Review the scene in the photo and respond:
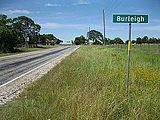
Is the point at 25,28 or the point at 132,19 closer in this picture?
the point at 132,19

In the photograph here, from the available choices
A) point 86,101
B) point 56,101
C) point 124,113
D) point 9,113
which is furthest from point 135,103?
point 9,113

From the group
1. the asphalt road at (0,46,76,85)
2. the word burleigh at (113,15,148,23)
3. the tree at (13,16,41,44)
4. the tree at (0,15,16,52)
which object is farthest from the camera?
the tree at (13,16,41,44)

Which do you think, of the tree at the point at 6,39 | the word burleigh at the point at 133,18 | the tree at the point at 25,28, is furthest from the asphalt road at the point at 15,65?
the tree at the point at 25,28

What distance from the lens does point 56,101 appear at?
7.66 meters

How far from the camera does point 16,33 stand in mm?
74625

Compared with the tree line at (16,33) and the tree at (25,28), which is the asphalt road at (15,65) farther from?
the tree at (25,28)

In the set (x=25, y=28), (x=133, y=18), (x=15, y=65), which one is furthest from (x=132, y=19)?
(x=25, y=28)

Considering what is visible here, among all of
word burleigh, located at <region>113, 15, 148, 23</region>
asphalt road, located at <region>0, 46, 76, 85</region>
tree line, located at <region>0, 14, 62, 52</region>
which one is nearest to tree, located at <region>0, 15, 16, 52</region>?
tree line, located at <region>0, 14, 62, 52</region>

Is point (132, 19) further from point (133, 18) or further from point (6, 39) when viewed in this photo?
point (6, 39)

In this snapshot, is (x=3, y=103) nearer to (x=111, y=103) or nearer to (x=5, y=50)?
(x=111, y=103)

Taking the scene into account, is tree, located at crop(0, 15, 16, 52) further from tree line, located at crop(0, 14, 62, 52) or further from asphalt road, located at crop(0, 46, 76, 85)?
asphalt road, located at crop(0, 46, 76, 85)

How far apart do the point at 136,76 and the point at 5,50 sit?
172 feet

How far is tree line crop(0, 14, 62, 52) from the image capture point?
203 feet

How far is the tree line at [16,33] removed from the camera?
61812 millimetres
